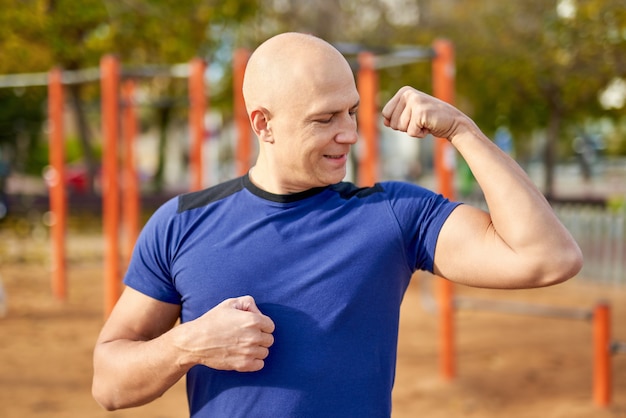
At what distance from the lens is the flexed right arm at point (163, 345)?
1.64 meters

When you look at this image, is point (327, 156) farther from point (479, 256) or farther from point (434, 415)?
point (434, 415)

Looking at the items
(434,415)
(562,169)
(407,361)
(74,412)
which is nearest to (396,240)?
(434,415)

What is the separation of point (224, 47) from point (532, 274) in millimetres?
17170

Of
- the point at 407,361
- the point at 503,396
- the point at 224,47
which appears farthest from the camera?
the point at 224,47

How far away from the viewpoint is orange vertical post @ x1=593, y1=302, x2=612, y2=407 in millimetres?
5504

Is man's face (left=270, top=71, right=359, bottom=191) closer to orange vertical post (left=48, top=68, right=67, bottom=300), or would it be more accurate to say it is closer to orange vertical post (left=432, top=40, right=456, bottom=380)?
orange vertical post (left=432, top=40, right=456, bottom=380)

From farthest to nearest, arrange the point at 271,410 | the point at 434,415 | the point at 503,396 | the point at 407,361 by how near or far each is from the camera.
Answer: the point at 407,361, the point at 503,396, the point at 434,415, the point at 271,410

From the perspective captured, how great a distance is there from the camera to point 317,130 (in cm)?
175

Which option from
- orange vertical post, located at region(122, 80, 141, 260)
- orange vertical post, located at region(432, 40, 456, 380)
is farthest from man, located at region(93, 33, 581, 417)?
orange vertical post, located at region(122, 80, 141, 260)

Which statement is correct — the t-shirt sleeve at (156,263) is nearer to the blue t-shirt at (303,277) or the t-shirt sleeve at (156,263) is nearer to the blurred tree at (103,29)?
the blue t-shirt at (303,277)

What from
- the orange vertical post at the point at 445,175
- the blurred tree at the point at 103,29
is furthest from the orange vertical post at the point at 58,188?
Result: the blurred tree at the point at 103,29

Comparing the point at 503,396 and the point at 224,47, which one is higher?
the point at 224,47

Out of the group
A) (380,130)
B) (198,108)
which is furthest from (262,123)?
(380,130)

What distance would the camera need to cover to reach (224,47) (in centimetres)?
1836
